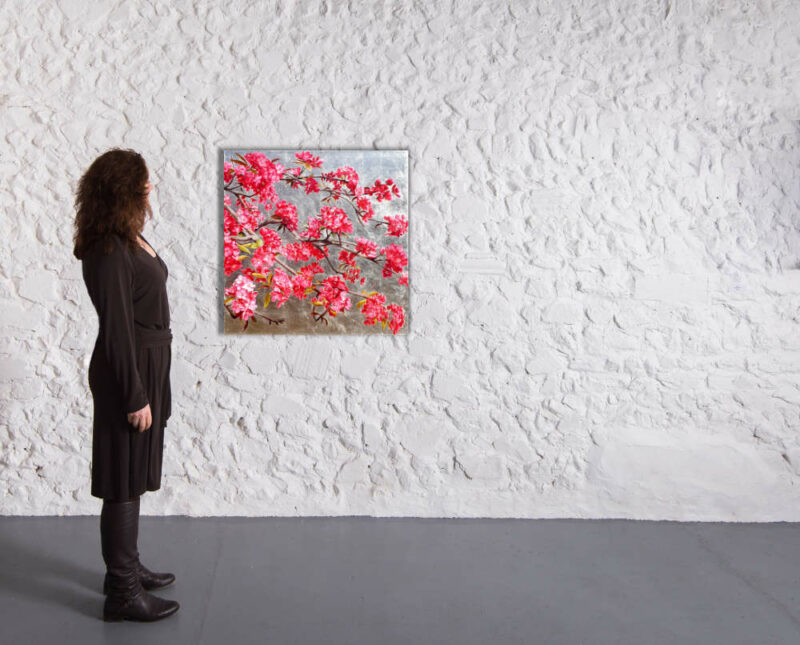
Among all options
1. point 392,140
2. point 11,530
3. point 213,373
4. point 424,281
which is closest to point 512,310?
point 424,281

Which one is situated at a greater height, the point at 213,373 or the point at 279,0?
the point at 279,0

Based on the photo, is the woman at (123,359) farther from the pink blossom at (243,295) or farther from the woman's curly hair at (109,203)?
the pink blossom at (243,295)

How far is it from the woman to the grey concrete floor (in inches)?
9.6

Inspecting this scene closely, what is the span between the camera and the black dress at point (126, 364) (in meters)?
1.93

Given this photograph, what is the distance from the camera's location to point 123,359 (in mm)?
1938

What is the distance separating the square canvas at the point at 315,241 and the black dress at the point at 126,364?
853 millimetres

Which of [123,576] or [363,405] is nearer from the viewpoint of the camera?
[123,576]

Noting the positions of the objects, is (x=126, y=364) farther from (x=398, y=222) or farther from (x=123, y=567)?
(x=398, y=222)

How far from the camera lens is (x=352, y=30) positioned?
2947 mm

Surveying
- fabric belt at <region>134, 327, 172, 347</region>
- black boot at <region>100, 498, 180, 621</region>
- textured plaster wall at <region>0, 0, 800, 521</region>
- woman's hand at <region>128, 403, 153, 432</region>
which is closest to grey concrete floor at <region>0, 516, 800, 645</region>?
black boot at <region>100, 498, 180, 621</region>

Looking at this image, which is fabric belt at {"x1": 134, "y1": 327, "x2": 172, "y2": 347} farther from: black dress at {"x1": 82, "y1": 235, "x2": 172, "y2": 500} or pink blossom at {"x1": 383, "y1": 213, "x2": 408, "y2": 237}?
pink blossom at {"x1": 383, "y1": 213, "x2": 408, "y2": 237}

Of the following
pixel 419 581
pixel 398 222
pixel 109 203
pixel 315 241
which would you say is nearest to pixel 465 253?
pixel 398 222

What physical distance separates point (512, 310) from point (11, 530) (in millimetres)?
2289

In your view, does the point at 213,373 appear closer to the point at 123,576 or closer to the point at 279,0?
the point at 123,576
